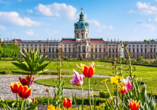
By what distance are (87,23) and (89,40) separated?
273 inches

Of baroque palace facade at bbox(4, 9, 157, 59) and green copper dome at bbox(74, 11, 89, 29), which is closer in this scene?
baroque palace facade at bbox(4, 9, 157, 59)

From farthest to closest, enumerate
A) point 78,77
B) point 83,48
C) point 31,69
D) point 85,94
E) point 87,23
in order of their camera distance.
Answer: point 87,23
point 83,48
point 85,94
point 78,77
point 31,69

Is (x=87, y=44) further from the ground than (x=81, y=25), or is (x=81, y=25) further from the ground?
(x=81, y=25)

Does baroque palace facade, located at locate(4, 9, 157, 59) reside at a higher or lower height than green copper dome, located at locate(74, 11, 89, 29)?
lower

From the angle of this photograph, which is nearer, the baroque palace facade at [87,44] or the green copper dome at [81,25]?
the baroque palace facade at [87,44]

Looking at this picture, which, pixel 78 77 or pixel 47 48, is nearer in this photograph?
pixel 78 77

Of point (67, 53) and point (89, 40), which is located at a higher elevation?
point (89, 40)

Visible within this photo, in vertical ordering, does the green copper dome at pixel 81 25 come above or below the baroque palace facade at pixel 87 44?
above

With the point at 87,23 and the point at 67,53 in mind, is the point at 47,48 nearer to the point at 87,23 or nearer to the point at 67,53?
the point at 67,53

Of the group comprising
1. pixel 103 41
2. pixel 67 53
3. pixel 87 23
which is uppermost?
pixel 87 23

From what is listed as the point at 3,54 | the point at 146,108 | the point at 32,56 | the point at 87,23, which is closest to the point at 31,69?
the point at 32,56

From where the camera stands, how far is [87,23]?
67.8 m

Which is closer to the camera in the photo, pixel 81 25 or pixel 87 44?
pixel 87 44

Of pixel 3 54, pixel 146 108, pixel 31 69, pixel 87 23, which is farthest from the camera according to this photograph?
pixel 87 23
